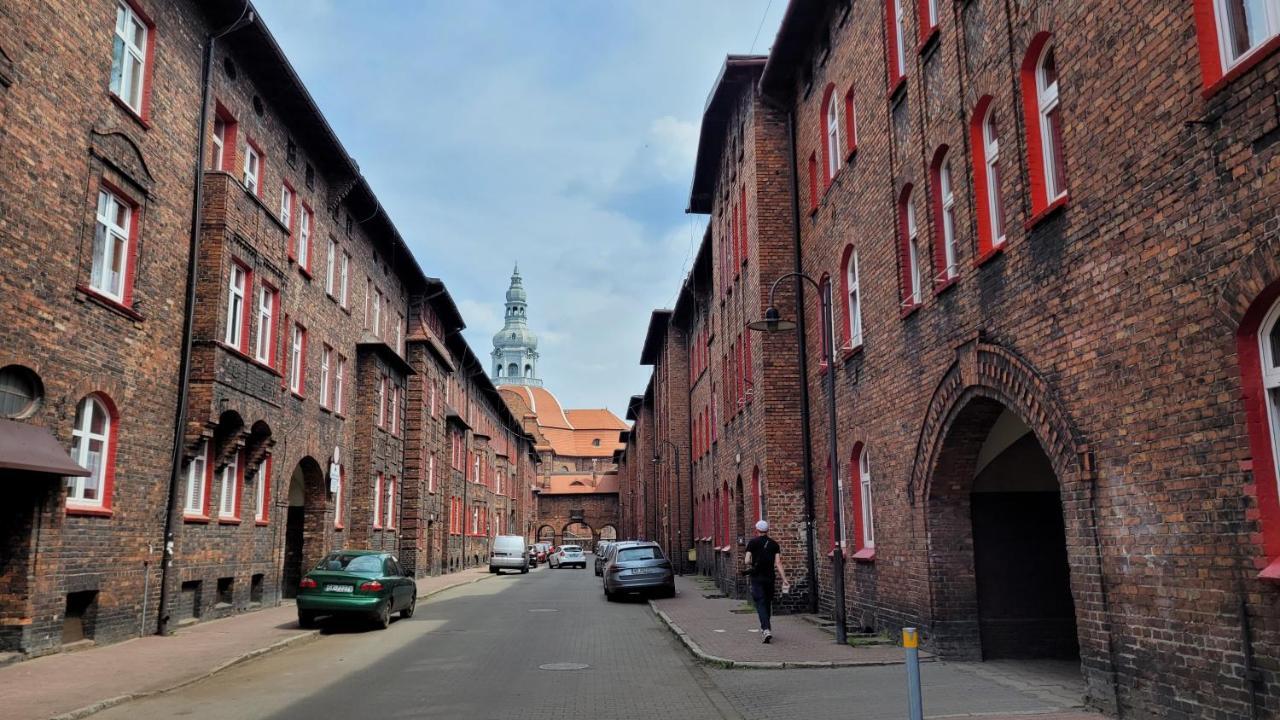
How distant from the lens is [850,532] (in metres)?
17.2

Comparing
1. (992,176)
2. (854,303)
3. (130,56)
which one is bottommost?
(854,303)

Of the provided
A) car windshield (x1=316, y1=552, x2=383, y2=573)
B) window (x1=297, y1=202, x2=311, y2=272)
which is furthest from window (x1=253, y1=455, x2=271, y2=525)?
window (x1=297, y1=202, x2=311, y2=272)

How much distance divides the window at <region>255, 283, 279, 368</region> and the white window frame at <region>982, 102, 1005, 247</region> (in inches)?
626

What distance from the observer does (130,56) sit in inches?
629

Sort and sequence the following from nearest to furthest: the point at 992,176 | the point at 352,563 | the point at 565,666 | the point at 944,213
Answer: the point at 992,176, the point at 944,213, the point at 565,666, the point at 352,563

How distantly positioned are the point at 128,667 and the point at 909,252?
12.0 meters

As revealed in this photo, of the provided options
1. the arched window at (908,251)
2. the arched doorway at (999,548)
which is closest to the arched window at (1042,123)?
the arched doorway at (999,548)

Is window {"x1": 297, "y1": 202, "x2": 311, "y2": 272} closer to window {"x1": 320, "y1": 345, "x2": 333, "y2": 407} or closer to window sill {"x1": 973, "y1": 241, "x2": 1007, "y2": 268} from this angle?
window {"x1": 320, "y1": 345, "x2": 333, "y2": 407}

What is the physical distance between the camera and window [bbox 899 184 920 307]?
14.1 meters

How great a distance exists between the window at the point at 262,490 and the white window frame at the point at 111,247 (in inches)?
277

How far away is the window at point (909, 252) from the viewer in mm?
14078

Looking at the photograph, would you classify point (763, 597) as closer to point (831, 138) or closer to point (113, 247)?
point (831, 138)

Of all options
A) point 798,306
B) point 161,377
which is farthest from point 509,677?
point 798,306

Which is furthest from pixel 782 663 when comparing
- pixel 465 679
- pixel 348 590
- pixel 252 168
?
pixel 252 168
